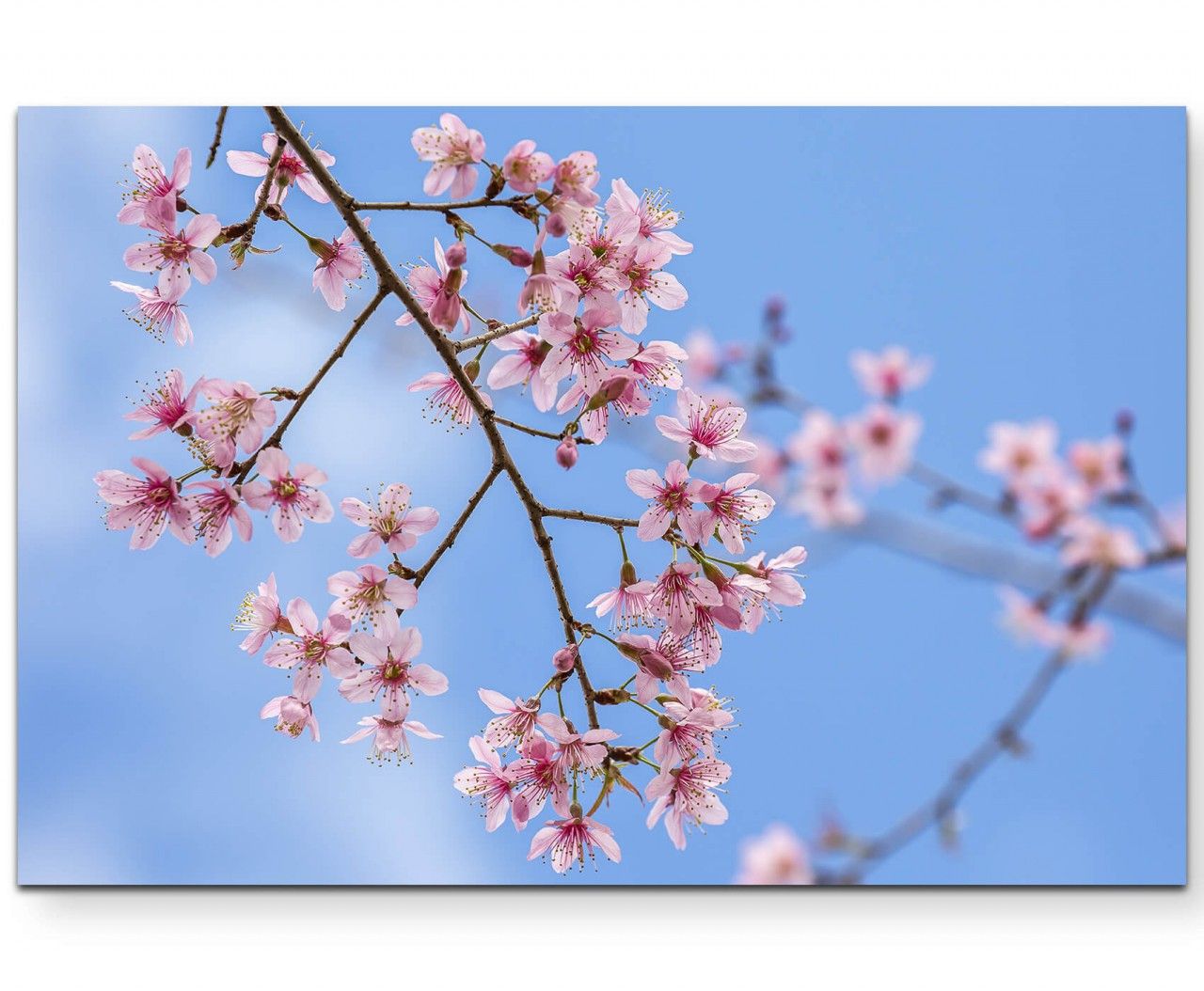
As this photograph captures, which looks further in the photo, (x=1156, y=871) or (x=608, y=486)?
(x=608, y=486)

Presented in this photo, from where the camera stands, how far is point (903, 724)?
218 centimetres

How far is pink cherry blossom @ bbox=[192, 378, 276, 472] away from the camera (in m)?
1.45

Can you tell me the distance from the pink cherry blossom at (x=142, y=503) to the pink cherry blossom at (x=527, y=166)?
1.86 feet

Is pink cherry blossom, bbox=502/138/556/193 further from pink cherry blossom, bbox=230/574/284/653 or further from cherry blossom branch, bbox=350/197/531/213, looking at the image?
pink cherry blossom, bbox=230/574/284/653

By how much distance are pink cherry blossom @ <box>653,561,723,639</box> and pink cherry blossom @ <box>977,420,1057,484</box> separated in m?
0.94

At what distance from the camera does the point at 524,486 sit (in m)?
1.48

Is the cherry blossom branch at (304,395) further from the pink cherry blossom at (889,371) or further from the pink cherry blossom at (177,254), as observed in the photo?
the pink cherry blossom at (889,371)

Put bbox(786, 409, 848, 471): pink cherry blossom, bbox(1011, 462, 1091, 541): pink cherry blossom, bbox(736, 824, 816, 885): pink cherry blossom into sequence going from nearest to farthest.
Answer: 1. bbox(736, 824, 816, 885): pink cherry blossom
2. bbox(1011, 462, 1091, 541): pink cherry blossom
3. bbox(786, 409, 848, 471): pink cherry blossom

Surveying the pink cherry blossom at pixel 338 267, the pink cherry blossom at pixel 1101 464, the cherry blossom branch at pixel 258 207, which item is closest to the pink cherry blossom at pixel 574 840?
the pink cherry blossom at pixel 338 267

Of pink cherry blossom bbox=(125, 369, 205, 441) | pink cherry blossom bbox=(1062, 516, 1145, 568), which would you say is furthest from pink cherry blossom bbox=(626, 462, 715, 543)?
pink cherry blossom bbox=(1062, 516, 1145, 568)

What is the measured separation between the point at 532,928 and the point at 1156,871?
106cm
